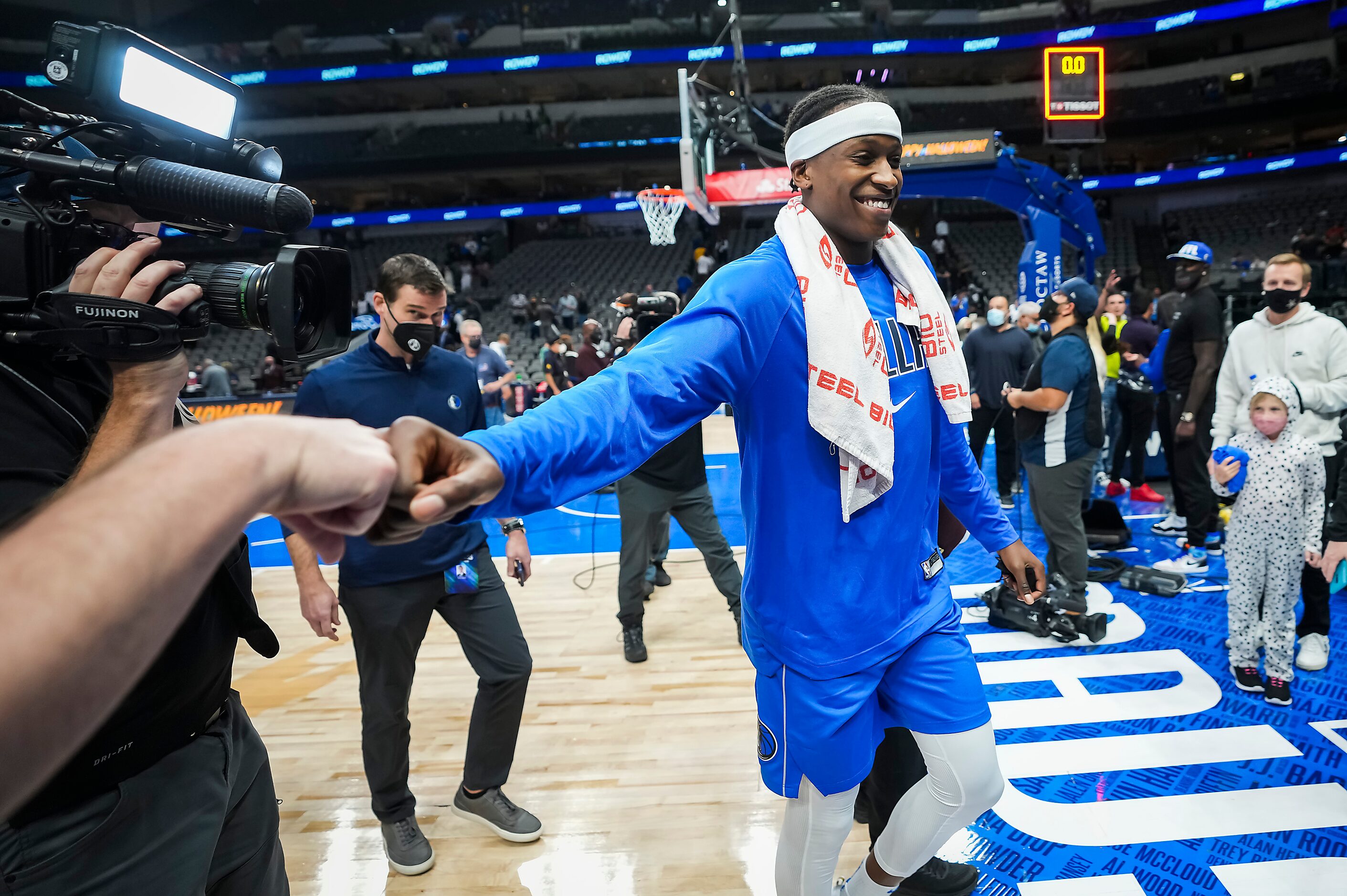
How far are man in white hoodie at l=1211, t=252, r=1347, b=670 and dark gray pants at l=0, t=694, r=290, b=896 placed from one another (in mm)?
4429

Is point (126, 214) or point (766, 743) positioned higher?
point (126, 214)

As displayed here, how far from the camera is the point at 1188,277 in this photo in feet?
17.3

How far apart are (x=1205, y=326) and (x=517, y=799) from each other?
522 cm

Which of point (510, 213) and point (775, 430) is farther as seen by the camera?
point (510, 213)

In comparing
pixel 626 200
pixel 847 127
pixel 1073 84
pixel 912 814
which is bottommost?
pixel 912 814

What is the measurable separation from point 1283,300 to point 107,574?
4992 millimetres

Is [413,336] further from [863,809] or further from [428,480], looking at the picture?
[863,809]

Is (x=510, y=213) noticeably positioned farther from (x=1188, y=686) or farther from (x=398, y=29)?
(x=1188, y=686)

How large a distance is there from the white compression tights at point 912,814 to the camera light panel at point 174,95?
77.3 inches

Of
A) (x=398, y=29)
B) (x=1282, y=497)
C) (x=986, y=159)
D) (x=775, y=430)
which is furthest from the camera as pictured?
(x=398, y=29)

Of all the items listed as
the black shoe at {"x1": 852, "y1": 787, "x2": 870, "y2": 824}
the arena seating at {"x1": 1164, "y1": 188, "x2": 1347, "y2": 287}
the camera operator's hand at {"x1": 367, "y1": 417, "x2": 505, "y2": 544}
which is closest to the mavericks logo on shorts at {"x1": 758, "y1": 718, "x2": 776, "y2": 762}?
the black shoe at {"x1": 852, "y1": 787, "x2": 870, "y2": 824}

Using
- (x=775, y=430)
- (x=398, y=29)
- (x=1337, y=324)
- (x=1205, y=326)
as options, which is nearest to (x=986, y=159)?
(x=1205, y=326)

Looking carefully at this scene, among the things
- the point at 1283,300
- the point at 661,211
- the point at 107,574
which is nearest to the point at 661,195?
the point at 661,211

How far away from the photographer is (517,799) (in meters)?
3.09
